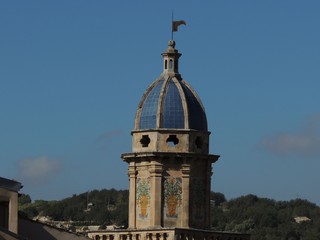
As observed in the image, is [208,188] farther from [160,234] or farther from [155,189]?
[160,234]

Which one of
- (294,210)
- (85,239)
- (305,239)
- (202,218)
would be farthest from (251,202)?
(85,239)

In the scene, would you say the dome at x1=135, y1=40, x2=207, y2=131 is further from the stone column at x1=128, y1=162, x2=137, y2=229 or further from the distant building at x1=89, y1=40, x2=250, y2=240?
the stone column at x1=128, y1=162, x2=137, y2=229

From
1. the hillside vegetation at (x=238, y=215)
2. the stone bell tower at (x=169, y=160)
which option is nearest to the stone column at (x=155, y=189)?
the stone bell tower at (x=169, y=160)

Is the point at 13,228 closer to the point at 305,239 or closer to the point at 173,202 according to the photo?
the point at 173,202

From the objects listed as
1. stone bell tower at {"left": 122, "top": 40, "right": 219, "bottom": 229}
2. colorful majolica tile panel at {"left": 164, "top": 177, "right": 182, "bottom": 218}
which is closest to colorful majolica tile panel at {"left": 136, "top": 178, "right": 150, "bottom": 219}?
stone bell tower at {"left": 122, "top": 40, "right": 219, "bottom": 229}

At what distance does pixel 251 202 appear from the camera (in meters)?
192

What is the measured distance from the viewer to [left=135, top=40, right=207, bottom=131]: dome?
6556 centimetres

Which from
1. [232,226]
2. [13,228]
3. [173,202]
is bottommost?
[13,228]

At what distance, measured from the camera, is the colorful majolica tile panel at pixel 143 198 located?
215 feet

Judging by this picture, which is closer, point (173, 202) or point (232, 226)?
point (173, 202)

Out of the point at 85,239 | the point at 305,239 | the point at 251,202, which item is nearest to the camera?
the point at 85,239

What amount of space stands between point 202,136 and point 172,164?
1647 mm

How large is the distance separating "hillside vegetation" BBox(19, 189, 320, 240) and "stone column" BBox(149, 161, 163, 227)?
8111cm

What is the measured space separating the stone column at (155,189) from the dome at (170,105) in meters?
1.52
